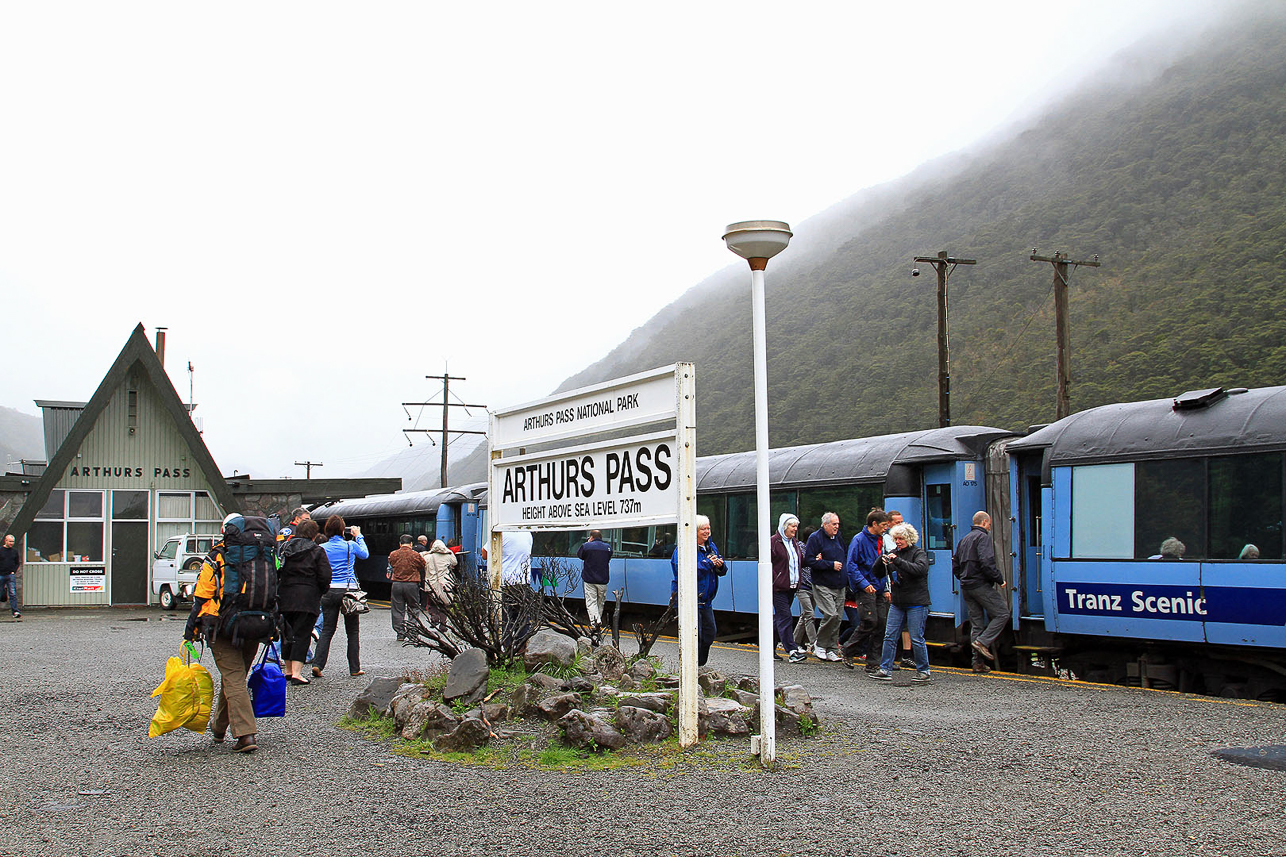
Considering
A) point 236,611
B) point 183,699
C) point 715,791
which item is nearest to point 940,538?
point 715,791

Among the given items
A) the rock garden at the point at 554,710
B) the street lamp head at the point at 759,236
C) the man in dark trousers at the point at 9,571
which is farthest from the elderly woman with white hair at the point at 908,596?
the man in dark trousers at the point at 9,571

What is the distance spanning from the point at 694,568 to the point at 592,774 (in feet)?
5.15

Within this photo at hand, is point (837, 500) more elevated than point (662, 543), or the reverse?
point (837, 500)

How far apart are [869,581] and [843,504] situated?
387 centimetres

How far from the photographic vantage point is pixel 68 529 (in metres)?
25.5

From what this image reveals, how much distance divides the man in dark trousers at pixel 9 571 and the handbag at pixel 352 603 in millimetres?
14250

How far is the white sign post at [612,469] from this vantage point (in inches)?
299

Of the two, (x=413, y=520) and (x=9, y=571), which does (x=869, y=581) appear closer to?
(x=9, y=571)

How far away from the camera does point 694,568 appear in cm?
757

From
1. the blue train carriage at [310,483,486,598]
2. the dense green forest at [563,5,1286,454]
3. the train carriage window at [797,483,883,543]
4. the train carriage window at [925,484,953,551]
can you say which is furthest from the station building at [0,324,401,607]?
the dense green forest at [563,5,1286,454]

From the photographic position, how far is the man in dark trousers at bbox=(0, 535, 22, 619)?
73.4 ft

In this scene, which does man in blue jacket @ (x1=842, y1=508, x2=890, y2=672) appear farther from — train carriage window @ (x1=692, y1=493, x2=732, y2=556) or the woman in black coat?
the woman in black coat

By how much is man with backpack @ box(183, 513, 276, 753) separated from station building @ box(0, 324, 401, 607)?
1950 centimetres

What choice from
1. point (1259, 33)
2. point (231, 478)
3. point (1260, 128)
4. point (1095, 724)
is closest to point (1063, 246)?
point (1260, 128)
